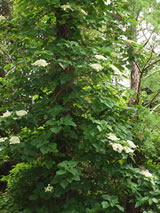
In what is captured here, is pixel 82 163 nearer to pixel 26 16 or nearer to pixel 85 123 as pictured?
pixel 85 123

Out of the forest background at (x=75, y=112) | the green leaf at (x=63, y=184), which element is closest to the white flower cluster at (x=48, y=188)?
the forest background at (x=75, y=112)

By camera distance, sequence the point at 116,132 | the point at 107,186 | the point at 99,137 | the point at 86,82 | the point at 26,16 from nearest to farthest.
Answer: the point at 99,137 < the point at 116,132 < the point at 86,82 < the point at 26,16 < the point at 107,186

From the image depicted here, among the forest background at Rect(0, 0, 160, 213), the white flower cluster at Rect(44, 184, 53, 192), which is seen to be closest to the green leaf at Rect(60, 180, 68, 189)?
the forest background at Rect(0, 0, 160, 213)

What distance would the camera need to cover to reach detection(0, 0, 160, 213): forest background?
1976 millimetres

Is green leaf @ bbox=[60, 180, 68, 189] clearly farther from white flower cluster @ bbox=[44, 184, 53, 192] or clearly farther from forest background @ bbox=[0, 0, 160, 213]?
white flower cluster @ bbox=[44, 184, 53, 192]

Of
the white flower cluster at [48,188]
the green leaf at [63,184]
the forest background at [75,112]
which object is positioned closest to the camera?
the green leaf at [63,184]

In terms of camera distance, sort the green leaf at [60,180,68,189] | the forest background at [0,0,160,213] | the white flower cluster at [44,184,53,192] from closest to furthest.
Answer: the green leaf at [60,180,68,189]
the forest background at [0,0,160,213]
the white flower cluster at [44,184,53,192]

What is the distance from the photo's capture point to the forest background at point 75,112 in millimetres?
1976

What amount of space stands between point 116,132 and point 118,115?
384mm

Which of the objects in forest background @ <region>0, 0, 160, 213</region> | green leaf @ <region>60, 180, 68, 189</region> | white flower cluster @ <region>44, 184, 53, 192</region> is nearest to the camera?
green leaf @ <region>60, 180, 68, 189</region>

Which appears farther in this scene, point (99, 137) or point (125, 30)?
point (125, 30)

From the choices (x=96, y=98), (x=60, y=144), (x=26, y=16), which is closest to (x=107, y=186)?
(x=60, y=144)

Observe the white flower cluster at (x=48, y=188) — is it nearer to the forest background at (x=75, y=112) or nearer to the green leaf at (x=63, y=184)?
the forest background at (x=75, y=112)

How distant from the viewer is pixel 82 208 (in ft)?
6.91
